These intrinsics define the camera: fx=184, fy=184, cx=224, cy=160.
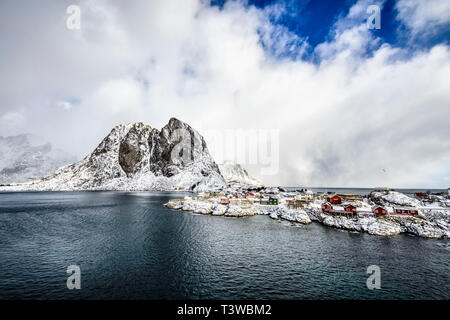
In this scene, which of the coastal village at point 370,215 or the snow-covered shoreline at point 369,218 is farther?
the coastal village at point 370,215

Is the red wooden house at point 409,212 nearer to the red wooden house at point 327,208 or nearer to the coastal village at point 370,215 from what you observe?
the coastal village at point 370,215

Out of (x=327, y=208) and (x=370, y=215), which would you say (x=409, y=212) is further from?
(x=327, y=208)

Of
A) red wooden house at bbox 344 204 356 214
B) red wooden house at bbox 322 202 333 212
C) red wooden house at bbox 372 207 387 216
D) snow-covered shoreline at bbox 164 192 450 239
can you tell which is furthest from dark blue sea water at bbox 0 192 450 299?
red wooden house at bbox 322 202 333 212

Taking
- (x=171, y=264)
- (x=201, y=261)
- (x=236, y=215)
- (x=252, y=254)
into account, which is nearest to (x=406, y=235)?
(x=252, y=254)

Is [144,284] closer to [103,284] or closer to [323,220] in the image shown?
[103,284]

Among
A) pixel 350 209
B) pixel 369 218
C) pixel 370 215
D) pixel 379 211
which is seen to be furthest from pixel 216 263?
pixel 379 211

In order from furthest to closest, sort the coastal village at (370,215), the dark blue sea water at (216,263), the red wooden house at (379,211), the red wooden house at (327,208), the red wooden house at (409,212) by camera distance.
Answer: the red wooden house at (327,208), the red wooden house at (379,211), the red wooden house at (409,212), the coastal village at (370,215), the dark blue sea water at (216,263)

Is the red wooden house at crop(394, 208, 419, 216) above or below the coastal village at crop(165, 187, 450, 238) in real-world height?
above

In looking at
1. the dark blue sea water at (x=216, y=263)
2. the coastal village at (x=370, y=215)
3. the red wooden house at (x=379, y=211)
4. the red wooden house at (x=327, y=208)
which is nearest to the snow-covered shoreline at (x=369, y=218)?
the coastal village at (x=370, y=215)

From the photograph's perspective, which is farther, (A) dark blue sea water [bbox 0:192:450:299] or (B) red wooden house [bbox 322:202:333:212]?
(B) red wooden house [bbox 322:202:333:212]

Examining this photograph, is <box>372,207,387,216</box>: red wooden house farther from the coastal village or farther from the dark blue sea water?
the dark blue sea water
